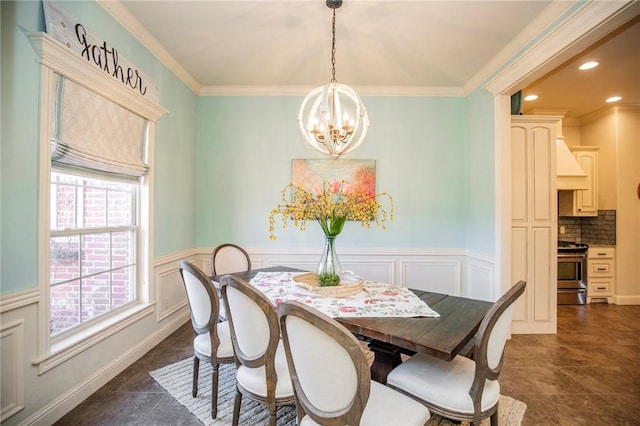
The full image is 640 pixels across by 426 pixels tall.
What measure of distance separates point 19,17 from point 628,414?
14.7ft

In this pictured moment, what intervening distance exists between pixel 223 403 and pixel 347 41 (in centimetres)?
316

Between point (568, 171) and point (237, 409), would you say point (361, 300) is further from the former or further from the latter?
point (568, 171)

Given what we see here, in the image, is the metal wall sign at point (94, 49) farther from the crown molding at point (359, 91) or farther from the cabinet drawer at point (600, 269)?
the cabinet drawer at point (600, 269)

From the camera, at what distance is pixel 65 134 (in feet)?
6.12

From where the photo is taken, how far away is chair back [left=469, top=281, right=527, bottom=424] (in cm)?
127

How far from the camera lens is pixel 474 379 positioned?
134 centimetres

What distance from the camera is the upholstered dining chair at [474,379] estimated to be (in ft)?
4.23

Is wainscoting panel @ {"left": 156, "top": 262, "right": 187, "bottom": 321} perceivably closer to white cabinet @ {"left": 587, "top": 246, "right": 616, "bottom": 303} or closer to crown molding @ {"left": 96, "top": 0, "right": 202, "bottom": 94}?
crown molding @ {"left": 96, "top": 0, "right": 202, "bottom": 94}

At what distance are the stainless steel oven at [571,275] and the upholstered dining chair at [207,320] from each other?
4858mm

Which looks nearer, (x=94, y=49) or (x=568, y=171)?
(x=94, y=49)

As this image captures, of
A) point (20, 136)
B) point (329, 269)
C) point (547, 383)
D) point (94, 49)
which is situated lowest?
point (547, 383)

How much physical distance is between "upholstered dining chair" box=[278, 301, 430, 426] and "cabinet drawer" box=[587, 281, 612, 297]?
487 centimetres

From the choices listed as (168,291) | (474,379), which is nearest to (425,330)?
(474,379)

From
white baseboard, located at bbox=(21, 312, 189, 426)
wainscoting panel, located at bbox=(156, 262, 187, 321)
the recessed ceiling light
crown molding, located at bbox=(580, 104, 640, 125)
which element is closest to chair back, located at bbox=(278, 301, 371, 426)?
white baseboard, located at bbox=(21, 312, 189, 426)
